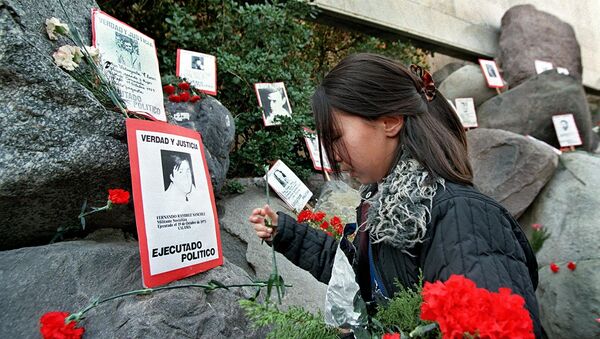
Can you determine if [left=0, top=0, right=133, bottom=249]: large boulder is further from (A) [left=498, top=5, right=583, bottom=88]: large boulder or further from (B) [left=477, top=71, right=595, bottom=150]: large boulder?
(A) [left=498, top=5, right=583, bottom=88]: large boulder

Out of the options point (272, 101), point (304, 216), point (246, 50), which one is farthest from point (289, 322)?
point (246, 50)

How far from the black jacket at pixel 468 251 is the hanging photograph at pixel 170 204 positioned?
74 cm

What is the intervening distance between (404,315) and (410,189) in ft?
1.28

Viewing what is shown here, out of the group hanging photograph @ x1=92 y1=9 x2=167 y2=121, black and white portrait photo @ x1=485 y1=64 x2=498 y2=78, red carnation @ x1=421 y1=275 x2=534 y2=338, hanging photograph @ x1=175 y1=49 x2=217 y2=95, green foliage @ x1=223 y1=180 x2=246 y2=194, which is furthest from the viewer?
black and white portrait photo @ x1=485 y1=64 x2=498 y2=78

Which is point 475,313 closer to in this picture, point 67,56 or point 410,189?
point 410,189

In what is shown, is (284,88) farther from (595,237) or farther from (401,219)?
(595,237)

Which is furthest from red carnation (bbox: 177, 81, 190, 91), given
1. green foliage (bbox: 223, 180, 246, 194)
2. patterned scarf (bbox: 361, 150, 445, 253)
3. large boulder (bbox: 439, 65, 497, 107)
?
large boulder (bbox: 439, 65, 497, 107)

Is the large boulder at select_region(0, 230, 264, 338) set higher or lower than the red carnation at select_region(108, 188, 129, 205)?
lower

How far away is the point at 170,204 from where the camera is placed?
5.53 feet

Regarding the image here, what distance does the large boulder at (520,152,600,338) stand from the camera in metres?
3.33

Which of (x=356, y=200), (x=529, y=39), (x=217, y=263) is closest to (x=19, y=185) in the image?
(x=217, y=263)

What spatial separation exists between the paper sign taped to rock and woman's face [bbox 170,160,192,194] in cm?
166

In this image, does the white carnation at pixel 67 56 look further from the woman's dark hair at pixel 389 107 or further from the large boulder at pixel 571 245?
the large boulder at pixel 571 245

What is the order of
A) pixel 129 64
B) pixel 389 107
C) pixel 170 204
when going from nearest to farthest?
pixel 389 107
pixel 170 204
pixel 129 64
